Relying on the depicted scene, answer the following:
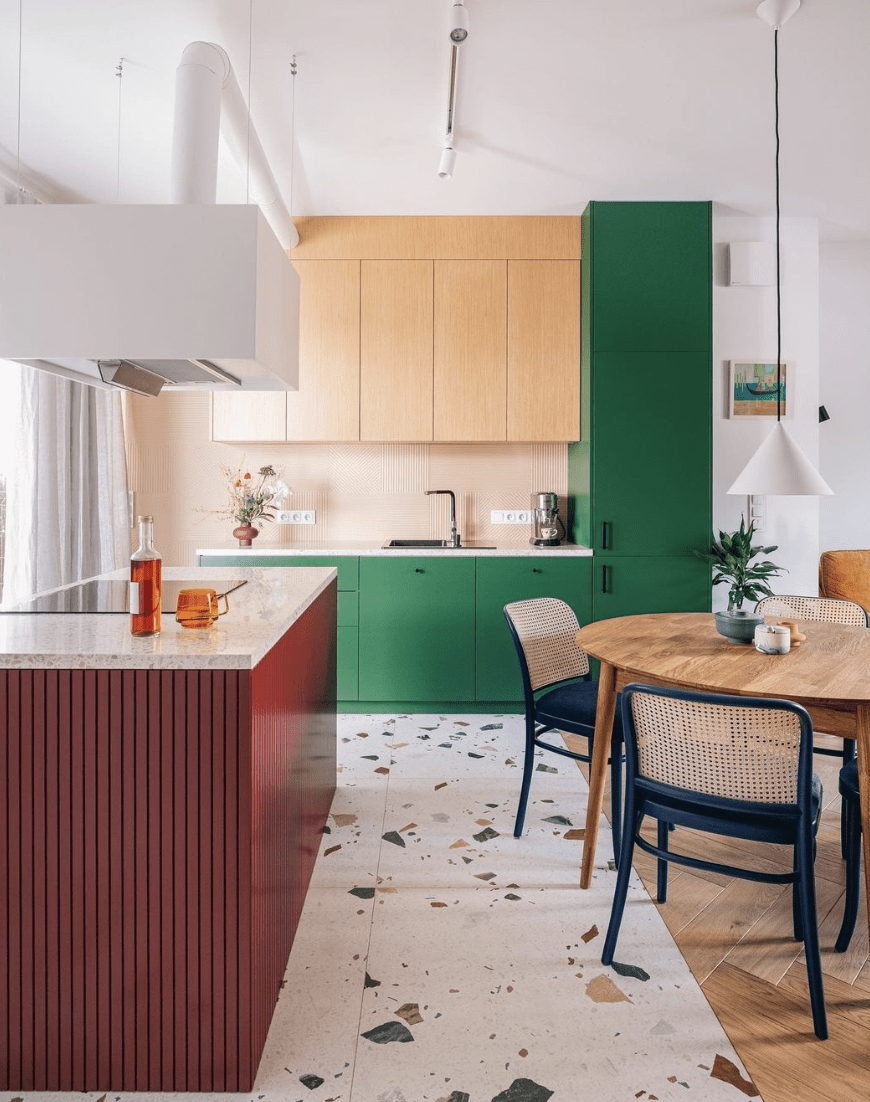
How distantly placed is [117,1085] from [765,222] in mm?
Answer: 4835

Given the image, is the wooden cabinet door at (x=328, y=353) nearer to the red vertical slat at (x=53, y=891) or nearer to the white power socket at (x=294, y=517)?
the white power socket at (x=294, y=517)

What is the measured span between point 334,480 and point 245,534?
69 centimetres

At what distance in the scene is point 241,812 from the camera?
147 cm

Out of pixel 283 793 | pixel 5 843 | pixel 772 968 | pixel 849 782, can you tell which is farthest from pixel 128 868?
pixel 849 782

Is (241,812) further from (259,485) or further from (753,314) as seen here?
(753,314)

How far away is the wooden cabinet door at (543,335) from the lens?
4141 millimetres

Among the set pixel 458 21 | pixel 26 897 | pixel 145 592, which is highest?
pixel 458 21

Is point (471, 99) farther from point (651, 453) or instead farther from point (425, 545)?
point (425, 545)

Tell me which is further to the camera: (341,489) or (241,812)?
(341,489)

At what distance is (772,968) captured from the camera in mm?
1853

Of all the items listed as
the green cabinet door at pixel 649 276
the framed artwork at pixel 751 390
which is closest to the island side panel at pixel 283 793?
the green cabinet door at pixel 649 276

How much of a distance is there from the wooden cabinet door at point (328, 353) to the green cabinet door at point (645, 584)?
1.64m

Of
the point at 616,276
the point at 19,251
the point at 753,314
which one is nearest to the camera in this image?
the point at 19,251

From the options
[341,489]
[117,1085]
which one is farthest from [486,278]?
[117,1085]
